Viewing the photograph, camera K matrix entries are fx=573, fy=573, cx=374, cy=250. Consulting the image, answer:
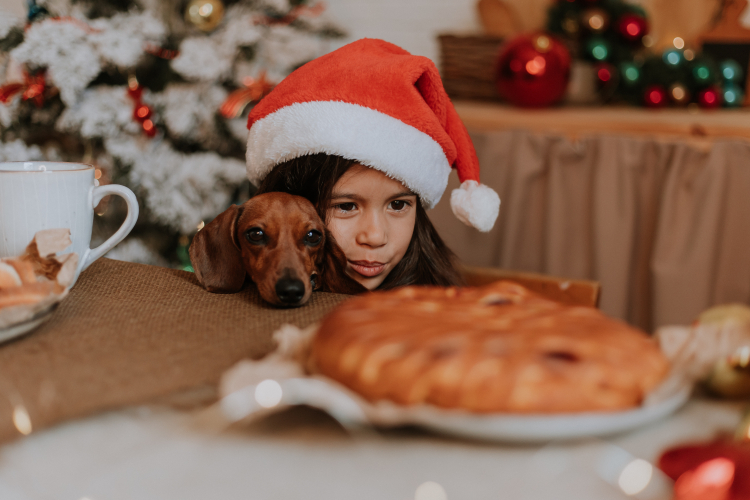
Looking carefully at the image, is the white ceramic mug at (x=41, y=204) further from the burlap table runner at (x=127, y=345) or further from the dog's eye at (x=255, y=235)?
the dog's eye at (x=255, y=235)

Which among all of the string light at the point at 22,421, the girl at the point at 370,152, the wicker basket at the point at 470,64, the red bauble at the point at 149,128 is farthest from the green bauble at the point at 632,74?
the string light at the point at 22,421

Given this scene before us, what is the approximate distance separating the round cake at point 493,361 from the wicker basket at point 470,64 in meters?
2.24

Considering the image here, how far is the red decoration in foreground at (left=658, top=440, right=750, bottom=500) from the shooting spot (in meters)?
0.32

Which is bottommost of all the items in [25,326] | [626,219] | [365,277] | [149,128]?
[626,219]

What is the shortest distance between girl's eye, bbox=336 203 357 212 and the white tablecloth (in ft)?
1.95

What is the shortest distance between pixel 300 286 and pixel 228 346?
25 centimetres

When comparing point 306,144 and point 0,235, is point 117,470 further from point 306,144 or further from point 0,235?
point 306,144

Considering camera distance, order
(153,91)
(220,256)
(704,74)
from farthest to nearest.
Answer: (704,74) → (153,91) → (220,256)

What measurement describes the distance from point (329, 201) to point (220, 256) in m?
0.21

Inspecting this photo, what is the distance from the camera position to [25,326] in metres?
0.52

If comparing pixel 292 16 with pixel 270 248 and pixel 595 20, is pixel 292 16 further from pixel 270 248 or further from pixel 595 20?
pixel 270 248

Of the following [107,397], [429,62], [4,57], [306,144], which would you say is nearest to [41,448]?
[107,397]

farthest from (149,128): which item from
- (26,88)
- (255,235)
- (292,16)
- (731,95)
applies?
(731,95)

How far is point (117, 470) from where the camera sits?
0.38 m
